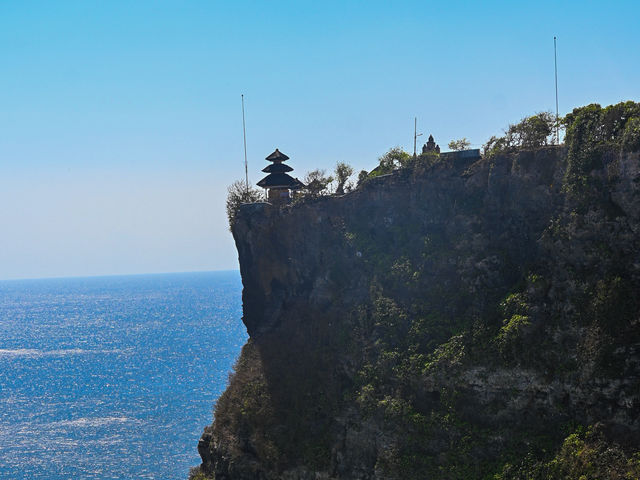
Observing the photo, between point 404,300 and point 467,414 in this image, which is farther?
point 404,300

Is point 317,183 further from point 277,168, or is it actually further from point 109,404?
point 109,404

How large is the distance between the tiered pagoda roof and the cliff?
3.41 metres

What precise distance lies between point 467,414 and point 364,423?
7.95m

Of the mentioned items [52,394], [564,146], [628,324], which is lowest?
[52,394]

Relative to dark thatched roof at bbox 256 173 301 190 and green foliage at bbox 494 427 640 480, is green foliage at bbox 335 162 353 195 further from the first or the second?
green foliage at bbox 494 427 640 480

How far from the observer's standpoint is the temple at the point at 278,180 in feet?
208

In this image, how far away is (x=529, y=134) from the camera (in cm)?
4606

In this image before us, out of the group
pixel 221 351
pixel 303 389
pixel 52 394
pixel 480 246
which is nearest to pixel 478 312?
pixel 480 246

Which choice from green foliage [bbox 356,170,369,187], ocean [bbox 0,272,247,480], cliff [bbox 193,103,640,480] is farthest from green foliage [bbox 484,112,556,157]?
ocean [bbox 0,272,247,480]

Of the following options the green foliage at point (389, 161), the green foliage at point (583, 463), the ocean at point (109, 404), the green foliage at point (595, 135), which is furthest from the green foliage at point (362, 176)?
the ocean at point (109, 404)

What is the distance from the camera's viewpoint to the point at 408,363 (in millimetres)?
43625

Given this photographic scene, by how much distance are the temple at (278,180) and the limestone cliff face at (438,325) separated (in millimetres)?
3337

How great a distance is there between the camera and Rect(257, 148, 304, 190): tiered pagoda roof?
63344mm

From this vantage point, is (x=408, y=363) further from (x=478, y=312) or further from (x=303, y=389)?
(x=303, y=389)
